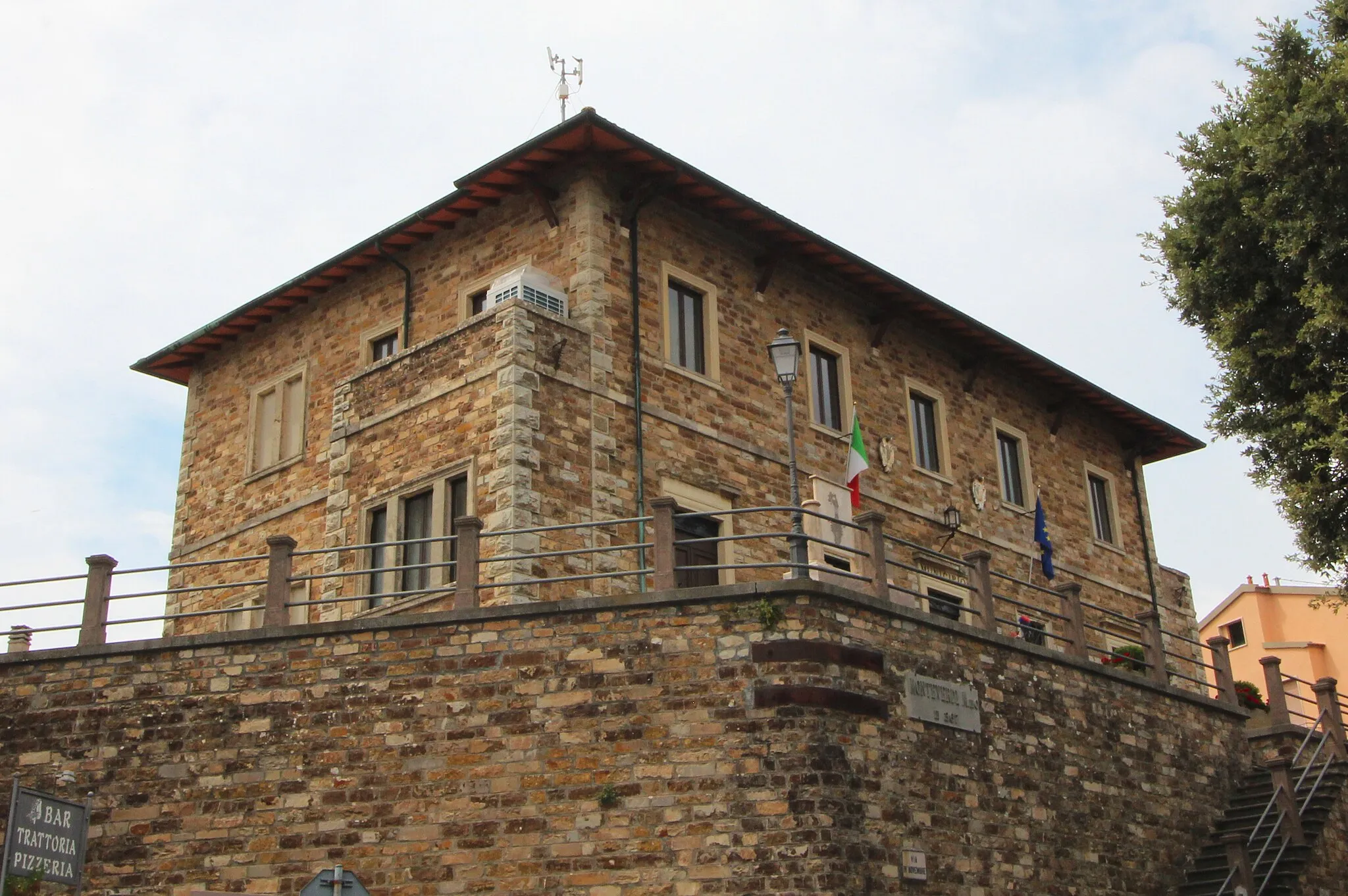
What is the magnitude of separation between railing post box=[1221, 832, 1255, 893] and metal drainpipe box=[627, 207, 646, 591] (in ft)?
23.9

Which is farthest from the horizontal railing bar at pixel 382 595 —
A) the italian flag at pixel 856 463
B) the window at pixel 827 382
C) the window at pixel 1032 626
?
the window at pixel 1032 626

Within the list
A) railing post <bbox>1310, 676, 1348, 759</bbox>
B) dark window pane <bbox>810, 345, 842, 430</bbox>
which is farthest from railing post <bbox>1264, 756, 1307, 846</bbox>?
dark window pane <bbox>810, 345, 842, 430</bbox>

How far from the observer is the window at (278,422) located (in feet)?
75.3

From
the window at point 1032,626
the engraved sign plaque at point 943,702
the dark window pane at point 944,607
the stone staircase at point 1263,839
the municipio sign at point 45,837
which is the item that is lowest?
the municipio sign at point 45,837

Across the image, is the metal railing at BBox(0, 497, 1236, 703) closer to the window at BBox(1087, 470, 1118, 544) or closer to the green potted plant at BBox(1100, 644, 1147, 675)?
the green potted plant at BBox(1100, 644, 1147, 675)

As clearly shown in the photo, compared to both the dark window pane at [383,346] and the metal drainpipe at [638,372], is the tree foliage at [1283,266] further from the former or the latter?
the dark window pane at [383,346]

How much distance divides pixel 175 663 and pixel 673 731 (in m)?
5.21

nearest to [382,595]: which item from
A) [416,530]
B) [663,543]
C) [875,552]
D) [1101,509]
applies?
[663,543]

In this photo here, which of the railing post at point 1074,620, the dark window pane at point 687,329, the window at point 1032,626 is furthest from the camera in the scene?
the window at point 1032,626

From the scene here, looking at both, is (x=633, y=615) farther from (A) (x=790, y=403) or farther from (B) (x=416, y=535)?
(B) (x=416, y=535)

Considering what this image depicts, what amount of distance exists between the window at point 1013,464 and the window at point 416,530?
989 cm

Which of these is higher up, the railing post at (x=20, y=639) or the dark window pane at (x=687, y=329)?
the dark window pane at (x=687, y=329)

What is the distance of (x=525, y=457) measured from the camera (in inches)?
708

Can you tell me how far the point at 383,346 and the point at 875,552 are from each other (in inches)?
358
